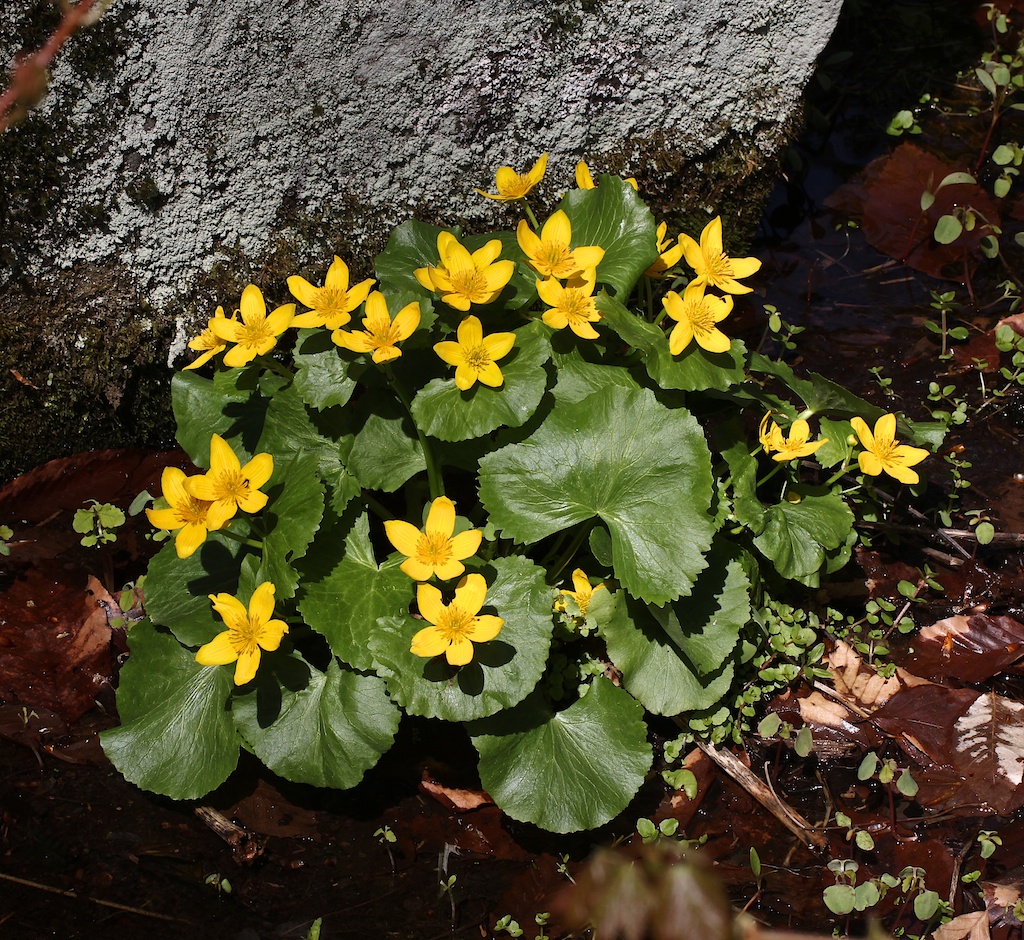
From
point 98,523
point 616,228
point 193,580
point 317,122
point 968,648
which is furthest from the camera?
point 98,523

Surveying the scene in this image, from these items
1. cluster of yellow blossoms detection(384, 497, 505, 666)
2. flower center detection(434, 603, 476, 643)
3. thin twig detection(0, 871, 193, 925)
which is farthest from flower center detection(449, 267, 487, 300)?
thin twig detection(0, 871, 193, 925)

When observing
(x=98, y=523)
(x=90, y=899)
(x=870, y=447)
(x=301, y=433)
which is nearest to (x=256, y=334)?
(x=301, y=433)

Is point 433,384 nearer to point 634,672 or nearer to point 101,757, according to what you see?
point 634,672

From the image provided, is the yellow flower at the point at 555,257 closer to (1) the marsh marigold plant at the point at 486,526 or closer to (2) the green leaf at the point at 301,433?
(1) the marsh marigold plant at the point at 486,526

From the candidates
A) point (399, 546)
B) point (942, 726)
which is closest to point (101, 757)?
point (399, 546)

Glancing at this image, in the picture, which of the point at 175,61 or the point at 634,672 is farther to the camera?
the point at 175,61

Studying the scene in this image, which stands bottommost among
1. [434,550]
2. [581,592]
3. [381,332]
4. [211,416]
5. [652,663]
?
[652,663]

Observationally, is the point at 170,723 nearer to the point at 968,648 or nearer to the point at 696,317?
the point at 696,317
